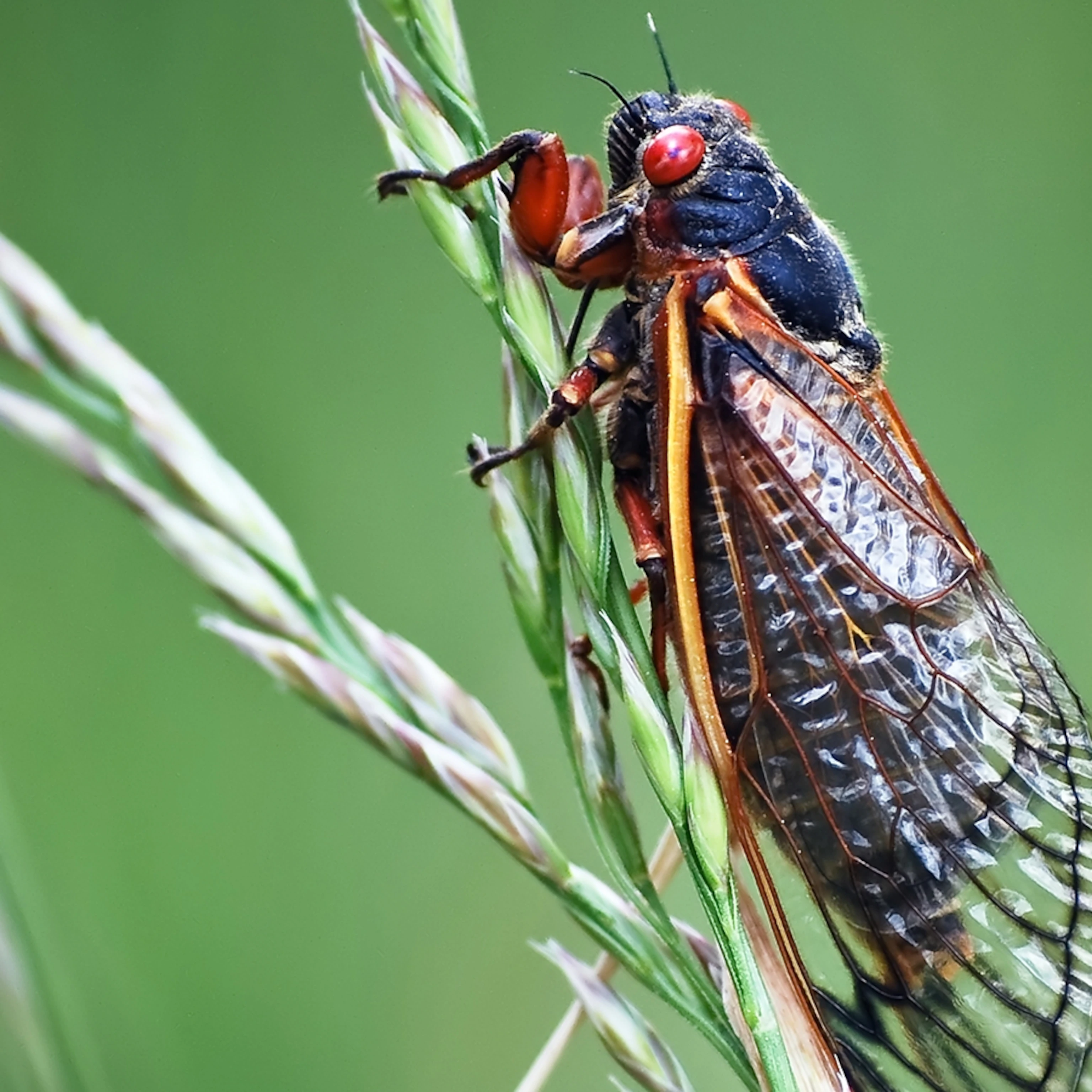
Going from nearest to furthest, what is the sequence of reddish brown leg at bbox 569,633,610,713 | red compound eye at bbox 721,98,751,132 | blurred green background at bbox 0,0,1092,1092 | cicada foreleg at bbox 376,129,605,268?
reddish brown leg at bbox 569,633,610,713 → cicada foreleg at bbox 376,129,605,268 → red compound eye at bbox 721,98,751,132 → blurred green background at bbox 0,0,1092,1092

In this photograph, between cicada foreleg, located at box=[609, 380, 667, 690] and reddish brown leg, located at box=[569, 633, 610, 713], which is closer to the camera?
reddish brown leg, located at box=[569, 633, 610, 713]

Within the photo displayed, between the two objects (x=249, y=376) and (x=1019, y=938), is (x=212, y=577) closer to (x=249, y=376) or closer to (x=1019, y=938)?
(x=1019, y=938)

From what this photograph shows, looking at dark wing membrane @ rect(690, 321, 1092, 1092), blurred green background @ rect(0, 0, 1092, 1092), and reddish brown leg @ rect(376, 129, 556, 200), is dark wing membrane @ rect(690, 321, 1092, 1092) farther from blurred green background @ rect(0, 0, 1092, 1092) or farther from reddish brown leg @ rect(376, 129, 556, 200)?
blurred green background @ rect(0, 0, 1092, 1092)

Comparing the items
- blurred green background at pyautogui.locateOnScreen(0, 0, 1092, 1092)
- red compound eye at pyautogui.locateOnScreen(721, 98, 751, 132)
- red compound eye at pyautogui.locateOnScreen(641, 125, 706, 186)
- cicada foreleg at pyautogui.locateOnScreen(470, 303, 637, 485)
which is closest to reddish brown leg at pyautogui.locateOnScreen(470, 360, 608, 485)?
cicada foreleg at pyautogui.locateOnScreen(470, 303, 637, 485)

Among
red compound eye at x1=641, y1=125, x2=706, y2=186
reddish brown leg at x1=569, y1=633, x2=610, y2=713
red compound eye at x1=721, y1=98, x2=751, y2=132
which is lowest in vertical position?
reddish brown leg at x1=569, y1=633, x2=610, y2=713

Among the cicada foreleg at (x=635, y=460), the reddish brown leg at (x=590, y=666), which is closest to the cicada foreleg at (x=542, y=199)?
the cicada foreleg at (x=635, y=460)

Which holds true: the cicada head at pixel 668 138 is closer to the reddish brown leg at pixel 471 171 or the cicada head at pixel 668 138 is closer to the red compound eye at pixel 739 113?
the red compound eye at pixel 739 113
